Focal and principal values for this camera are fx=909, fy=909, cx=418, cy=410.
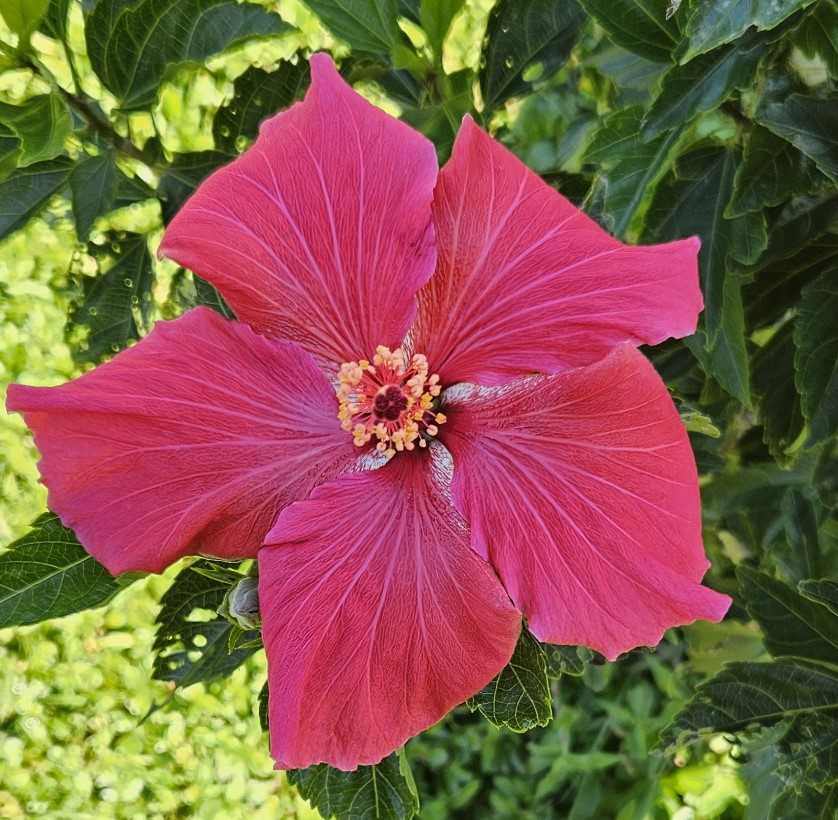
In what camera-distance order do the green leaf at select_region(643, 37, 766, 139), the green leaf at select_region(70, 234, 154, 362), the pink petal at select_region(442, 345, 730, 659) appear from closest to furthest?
the pink petal at select_region(442, 345, 730, 659)
the green leaf at select_region(643, 37, 766, 139)
the green leaf at select_region(70, 234, 154, 362)

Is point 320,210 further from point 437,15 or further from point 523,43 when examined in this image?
point 523,43

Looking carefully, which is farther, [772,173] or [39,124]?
[772,173]

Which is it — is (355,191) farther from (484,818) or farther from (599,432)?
(484,818)

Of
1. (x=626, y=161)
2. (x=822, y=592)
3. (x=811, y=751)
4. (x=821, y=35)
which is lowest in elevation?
(x=811, y=751)

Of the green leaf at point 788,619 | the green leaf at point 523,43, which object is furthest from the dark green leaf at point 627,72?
the green leaf at point 788,619

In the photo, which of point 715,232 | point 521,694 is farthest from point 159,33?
point 521,694

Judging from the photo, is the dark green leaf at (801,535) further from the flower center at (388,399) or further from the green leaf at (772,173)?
the flower center at (388,399)

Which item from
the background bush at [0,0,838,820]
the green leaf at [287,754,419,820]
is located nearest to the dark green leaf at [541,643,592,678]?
the background bush at [0,0,838,820]

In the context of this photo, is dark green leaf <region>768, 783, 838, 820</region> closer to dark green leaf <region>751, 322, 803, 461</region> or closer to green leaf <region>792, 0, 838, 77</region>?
dark green leaf <region>751, 322, 803, 461</region>
